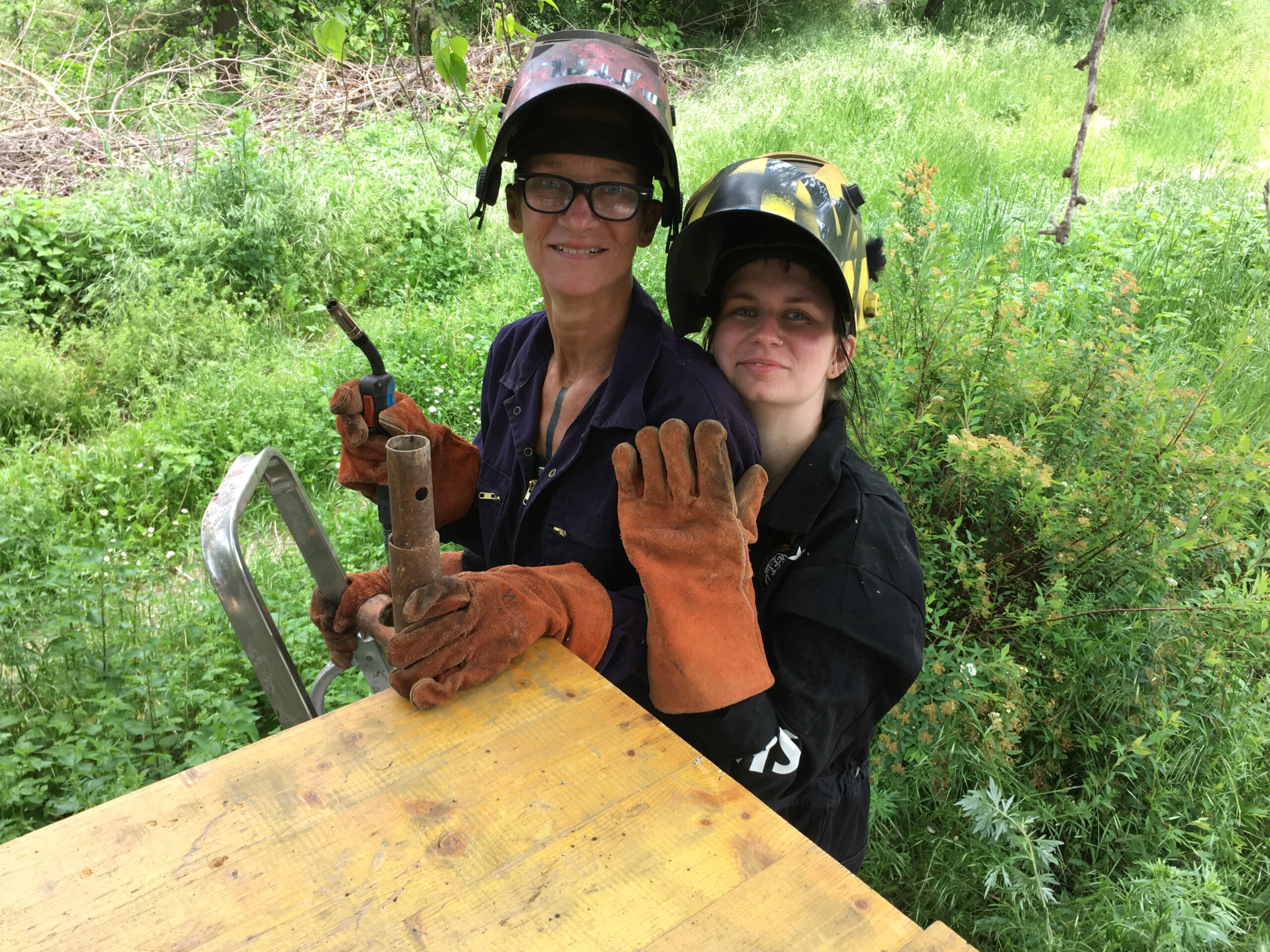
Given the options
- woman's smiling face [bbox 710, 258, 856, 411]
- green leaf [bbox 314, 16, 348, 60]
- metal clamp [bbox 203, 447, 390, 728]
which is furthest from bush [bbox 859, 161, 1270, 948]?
green leaf [bbox 314, 16, 348, 60]

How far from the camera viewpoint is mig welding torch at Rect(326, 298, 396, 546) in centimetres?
142

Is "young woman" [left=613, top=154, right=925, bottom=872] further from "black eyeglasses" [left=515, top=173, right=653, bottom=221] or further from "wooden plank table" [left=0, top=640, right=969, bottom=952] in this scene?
"wooden plank table" [left=0, top=640, right=969, bottom=952]

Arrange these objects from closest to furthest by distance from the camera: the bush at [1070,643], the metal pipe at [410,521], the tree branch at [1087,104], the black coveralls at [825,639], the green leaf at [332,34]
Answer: the metal pipe at [410,521]
the black coveralls at [825,639]
the green leaf at [332,34]
the bush at [1070,643]
the tree branch at [1087,104]

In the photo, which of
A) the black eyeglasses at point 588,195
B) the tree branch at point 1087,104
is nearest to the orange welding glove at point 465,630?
the black eyeglasses at point 588,195

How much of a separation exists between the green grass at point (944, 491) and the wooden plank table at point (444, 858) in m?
1.46

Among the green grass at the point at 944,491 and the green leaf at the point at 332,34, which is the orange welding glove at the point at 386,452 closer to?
the green leaf at the point at 332,34

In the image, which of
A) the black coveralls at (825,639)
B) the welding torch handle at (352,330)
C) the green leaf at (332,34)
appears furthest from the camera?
the green leaf at (332,34)

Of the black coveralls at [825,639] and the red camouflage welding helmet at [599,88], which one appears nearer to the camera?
the black coveralls at [825,639]

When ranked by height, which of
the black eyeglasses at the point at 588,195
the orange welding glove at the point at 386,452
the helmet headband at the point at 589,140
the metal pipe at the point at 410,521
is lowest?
the orange welding glove at the point at 386,452

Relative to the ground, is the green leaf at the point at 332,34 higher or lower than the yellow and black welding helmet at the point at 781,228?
higher

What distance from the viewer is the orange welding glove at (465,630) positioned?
124 cm

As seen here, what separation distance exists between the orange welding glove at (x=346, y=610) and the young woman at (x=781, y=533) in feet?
1.80

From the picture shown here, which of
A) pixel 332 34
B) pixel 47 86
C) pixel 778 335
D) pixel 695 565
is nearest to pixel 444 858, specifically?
pixel 695 565

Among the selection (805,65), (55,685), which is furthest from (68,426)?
(805,65)
